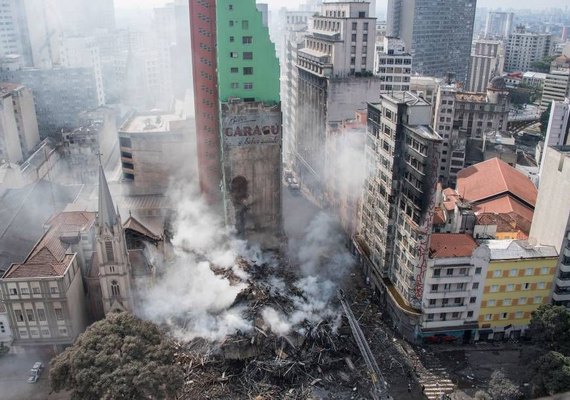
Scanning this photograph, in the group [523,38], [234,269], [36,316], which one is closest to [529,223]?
[234,269]

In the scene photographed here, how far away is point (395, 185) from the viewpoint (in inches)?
1617

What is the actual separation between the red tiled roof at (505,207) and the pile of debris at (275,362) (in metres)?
20.7

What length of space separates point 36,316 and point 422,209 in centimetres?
2890

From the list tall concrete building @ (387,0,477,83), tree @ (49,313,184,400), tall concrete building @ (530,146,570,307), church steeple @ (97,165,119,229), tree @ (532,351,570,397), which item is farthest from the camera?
tall concrete building @ (387,0,477,83)

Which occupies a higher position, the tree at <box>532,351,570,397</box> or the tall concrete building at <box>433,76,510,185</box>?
the tall concrete building at <box>433,76,510,185</box>

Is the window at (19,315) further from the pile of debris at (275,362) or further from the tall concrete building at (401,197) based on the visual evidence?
the tall concrete building at (401,197)

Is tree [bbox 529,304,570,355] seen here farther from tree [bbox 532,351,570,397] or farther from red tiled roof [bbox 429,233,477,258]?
red tiled roof [bbox 429,233,477,258]

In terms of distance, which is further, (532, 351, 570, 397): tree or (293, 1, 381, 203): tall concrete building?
(293, 1, 381, 203): tall concrete building

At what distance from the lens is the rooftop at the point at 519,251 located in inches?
1505

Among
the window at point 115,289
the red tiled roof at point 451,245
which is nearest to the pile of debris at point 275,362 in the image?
the window at point 115,289

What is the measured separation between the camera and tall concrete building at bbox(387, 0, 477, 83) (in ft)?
442

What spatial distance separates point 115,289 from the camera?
37.6 metres

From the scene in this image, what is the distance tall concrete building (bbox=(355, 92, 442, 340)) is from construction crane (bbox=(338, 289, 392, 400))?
3.61 metres

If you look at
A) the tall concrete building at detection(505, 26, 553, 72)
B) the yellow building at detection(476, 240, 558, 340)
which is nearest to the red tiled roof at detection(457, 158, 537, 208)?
the yellow building at detection(476, 240, 558, 340)
